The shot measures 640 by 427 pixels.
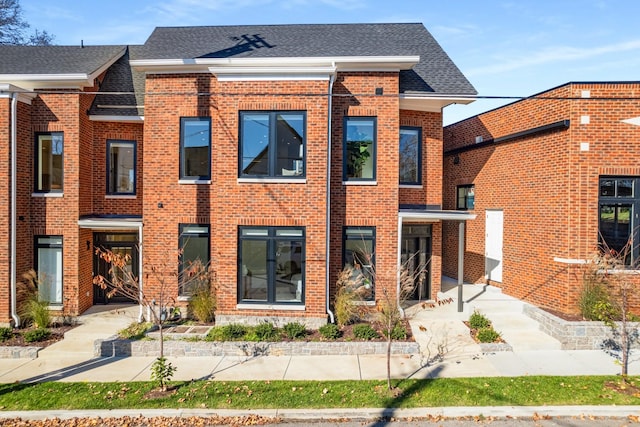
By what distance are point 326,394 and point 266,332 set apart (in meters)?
2.74

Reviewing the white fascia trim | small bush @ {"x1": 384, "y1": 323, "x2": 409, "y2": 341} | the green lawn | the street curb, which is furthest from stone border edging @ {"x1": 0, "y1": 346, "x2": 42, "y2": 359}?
small bush @ {"x1": 384, "y1": 323, "x2": 409, "y2": 341}

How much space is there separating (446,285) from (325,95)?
8.15m

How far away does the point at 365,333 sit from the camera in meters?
9.08

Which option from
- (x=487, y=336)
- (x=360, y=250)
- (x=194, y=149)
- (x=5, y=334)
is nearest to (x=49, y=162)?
(x=194, y=149)

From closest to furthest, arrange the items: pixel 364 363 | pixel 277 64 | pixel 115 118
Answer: pixel 364 363 → pixel 277 64 → pixel 115 118

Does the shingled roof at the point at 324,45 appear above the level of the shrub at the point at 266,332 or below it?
above

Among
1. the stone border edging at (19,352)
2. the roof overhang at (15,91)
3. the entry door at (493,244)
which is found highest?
the roof overhang at (15,91)

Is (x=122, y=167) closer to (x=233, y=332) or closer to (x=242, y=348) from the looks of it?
(x=233, y=332)

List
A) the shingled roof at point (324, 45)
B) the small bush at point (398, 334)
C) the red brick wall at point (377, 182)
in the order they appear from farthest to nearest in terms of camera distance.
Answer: the shingled roof at point (324, 45) < the red brick wall at point (377, 182) < the small bush at point (398, 334)

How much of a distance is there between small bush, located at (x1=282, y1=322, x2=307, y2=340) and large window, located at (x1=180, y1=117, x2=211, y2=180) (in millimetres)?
4935

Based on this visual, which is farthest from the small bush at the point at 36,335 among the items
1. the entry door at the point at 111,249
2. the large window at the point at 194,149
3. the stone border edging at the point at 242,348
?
the large window at the point at 194,149

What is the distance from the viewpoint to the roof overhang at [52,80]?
11086mm

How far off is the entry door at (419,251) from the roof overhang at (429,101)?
3777 millimetres

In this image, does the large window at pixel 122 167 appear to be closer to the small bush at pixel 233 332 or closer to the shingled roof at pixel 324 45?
the shingled roof at pixel 324 45
